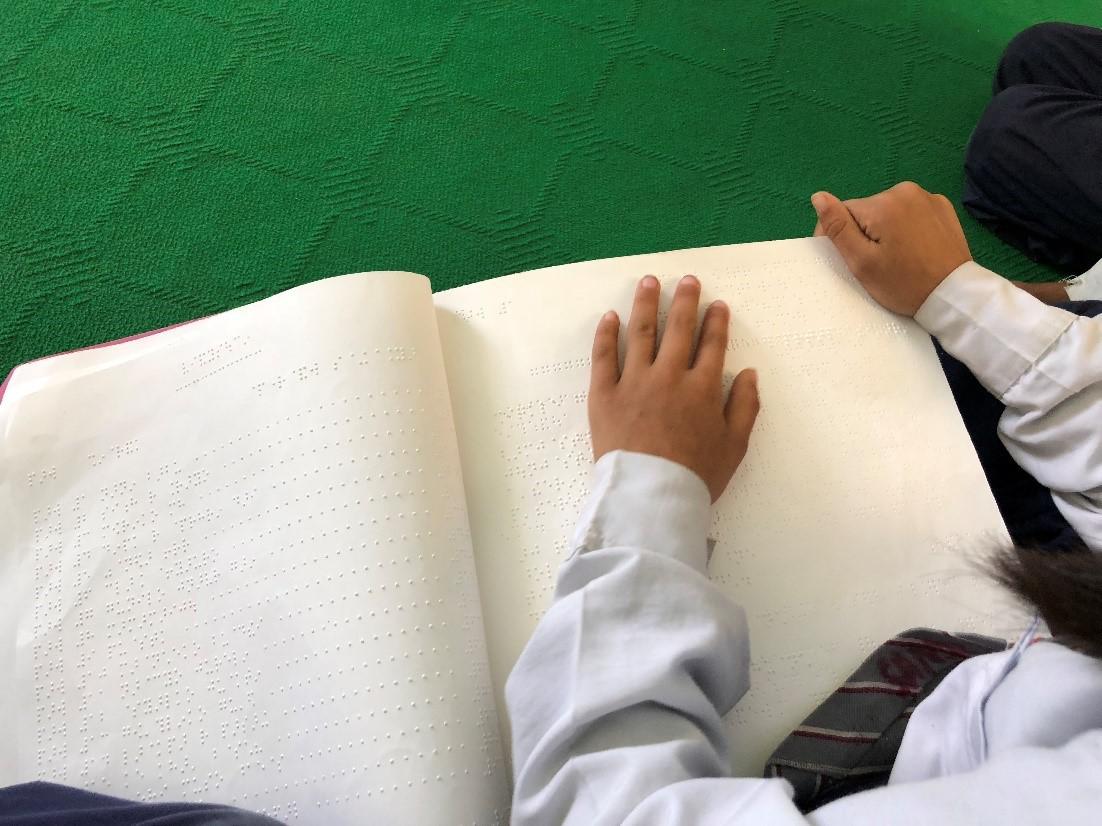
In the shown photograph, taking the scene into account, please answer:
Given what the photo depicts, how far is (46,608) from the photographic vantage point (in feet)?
1.54

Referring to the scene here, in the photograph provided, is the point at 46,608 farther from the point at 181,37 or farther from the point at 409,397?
the point at 181,37

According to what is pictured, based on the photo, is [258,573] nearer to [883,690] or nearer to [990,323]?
[883,690]

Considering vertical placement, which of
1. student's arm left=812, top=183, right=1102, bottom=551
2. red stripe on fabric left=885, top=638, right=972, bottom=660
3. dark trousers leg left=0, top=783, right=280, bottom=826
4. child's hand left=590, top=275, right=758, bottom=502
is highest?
student's arm left=812, top=183, right=1102, bottom=551

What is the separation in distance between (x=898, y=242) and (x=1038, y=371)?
130 millimetres

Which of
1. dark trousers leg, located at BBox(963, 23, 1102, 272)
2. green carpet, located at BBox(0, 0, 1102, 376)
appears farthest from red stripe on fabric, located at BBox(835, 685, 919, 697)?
dark trousers leg, located at BBox(963, 23, 1102, 272)

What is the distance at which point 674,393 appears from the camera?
487 mm

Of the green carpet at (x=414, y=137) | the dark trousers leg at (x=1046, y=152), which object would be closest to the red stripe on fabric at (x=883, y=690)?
the green carpet at (x=414, y=137)

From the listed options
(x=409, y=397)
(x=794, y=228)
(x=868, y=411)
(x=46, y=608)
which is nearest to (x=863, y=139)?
(x=794, y=228)

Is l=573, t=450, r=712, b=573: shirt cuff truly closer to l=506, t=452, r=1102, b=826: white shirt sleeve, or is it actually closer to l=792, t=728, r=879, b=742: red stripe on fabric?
l=506, t=452, r=1102, b=826: white shirt sleeve

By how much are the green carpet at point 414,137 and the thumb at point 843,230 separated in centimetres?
25

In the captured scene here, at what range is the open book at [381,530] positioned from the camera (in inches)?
16.7

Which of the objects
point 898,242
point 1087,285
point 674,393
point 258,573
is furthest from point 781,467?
point 1087,285

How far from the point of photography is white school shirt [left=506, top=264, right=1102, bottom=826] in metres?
0.28

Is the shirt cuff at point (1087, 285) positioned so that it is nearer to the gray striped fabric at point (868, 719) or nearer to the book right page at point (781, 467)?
the book right page at point (781, 467)
